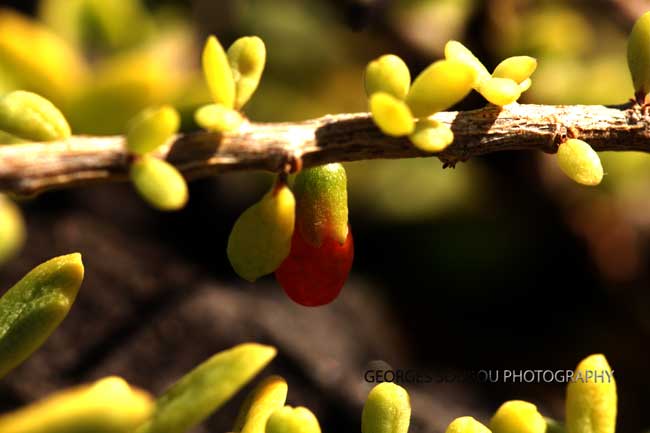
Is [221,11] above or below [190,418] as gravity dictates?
above

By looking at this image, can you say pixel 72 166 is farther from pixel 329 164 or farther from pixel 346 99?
pixel 346 99

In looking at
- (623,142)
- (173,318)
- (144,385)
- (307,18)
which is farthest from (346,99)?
(623,142)

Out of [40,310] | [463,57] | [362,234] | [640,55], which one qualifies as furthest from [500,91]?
[362,234]

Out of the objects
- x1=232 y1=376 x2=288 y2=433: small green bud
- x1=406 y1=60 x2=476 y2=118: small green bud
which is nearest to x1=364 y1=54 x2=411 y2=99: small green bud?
x1=406 y1=60 x2=476 y2=118: small green bud

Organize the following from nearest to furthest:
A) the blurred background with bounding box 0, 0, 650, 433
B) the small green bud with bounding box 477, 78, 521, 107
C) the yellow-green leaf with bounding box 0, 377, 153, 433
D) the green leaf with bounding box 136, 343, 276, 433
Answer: the yellow-green leaf with bounding box 0, 377, 153, 433, the green leaf with bounding box 136, 343, 276, 433, the small green bud with bounding box 477, 78, 521, 107, the blurred background with bounding box 0, 0, 650, 433

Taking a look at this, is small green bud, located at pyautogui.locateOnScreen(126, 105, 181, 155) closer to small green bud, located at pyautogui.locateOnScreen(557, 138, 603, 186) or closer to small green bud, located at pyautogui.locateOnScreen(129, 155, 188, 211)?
small green bud, located at pyautogui.locateOnScreen(129, 155, 188, 211)

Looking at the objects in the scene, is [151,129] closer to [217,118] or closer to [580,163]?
[217,118]
